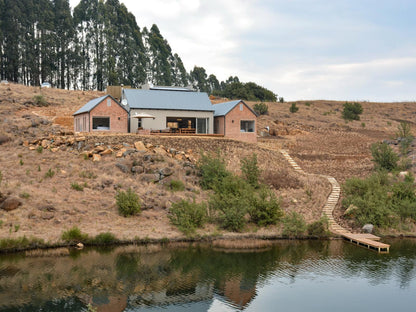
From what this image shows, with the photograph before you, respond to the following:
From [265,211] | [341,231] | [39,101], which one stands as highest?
[39,101]

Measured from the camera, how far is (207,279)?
2006 cm

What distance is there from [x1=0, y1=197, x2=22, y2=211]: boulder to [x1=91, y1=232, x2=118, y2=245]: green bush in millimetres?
6639

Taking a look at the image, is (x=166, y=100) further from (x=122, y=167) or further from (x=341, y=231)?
(x=341, y=231)

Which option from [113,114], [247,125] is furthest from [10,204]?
[247,125]

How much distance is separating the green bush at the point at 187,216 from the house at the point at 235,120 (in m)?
15.9

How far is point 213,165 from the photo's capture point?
112ft

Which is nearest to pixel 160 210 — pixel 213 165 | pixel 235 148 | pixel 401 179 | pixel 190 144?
pixel 213 165

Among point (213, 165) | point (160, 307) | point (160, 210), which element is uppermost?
point (213, 165)

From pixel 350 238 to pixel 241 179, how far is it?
10.2 meters

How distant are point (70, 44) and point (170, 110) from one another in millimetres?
41256

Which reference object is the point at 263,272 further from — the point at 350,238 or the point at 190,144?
the point at 190,144

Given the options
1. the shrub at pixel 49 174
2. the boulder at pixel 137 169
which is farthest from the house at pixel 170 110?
the shrub at pixel 49 174

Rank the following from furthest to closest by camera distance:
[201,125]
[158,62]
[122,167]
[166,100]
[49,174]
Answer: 1. [158,62]
2. [201,125]
3. [166,100]
4. [122,167]
5. [49,174]

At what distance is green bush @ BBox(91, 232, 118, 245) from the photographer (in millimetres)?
24266
